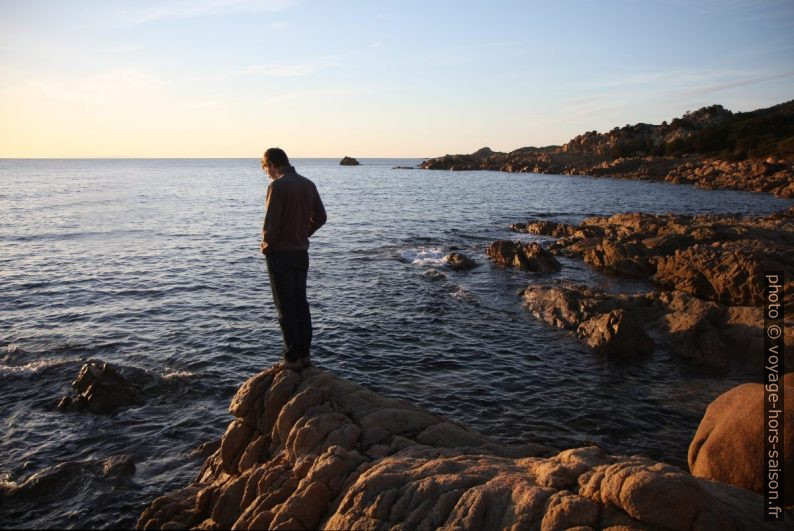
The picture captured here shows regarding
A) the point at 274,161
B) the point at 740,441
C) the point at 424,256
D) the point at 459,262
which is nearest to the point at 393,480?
the point at 740,441

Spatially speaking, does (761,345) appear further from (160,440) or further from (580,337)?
(160,440)

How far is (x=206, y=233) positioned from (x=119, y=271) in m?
14.2

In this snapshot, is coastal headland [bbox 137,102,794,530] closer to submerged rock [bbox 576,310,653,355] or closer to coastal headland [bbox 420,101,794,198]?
submerged rock [bbox 576,310,653,355]

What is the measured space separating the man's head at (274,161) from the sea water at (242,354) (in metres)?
6.65

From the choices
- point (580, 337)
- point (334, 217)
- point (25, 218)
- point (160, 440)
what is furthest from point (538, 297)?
point (25, 218)

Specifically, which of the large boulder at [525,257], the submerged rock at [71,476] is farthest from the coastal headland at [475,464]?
the large boulder at [525,257]

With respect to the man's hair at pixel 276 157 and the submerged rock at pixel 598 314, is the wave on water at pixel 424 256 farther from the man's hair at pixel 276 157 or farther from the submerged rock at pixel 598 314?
the man's hair at pixel 276 157

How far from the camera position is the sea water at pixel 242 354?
11.1m

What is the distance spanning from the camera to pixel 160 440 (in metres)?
11.5

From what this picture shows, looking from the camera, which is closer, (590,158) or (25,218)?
(25,218)

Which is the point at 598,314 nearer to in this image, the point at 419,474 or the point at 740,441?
the point at 740,441

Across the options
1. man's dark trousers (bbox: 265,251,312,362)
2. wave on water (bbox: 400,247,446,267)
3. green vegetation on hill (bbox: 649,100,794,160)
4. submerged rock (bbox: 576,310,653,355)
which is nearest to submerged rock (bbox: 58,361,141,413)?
man's dark trousers (bbox: 265,251,312,362)

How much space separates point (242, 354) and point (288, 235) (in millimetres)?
9250

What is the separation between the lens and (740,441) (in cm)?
756
